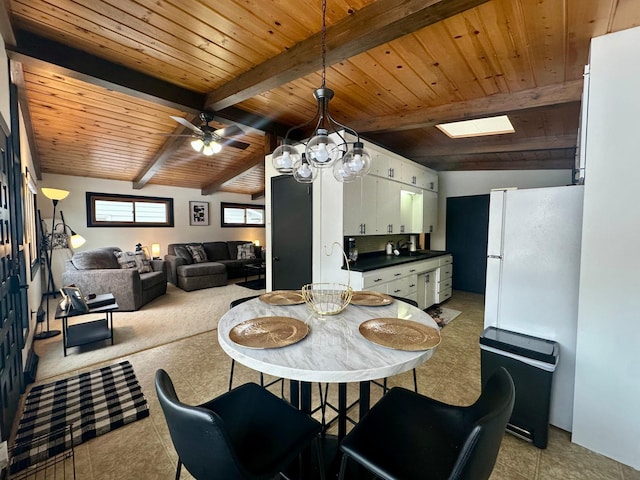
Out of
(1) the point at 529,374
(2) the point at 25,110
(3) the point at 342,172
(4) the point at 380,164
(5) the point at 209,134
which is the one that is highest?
(2) the point at 25,110

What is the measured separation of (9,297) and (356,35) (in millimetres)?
2939

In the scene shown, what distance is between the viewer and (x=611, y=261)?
Result: 1642mm

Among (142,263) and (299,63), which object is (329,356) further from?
(142,263)

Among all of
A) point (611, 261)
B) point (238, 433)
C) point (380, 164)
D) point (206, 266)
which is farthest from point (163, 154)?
point (611, 261)

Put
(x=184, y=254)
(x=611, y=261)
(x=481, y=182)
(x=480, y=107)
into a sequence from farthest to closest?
1. (x=184, y=254)
2. (x=481, y=182)
3. (x=480, y=107)
4. (x=611, y=261)

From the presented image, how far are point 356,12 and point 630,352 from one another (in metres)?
2.66

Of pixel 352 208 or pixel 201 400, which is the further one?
pixel 352 208

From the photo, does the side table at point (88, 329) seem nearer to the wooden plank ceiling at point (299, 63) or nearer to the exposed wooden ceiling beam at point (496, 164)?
the wooden plank ceiling at point (299, 63)

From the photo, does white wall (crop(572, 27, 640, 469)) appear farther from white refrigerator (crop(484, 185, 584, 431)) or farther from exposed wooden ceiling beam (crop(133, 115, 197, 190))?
exposed wooden ceiling beam (crop(133, 115, 197, 190))

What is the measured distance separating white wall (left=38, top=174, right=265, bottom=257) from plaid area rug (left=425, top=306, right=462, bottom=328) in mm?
5950

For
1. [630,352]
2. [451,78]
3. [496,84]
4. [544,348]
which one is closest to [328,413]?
[544,348]

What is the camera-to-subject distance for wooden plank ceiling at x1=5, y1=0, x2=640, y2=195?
5.92 ft

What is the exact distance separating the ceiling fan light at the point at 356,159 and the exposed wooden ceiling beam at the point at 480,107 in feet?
6.22

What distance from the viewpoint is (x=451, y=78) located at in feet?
8.57
